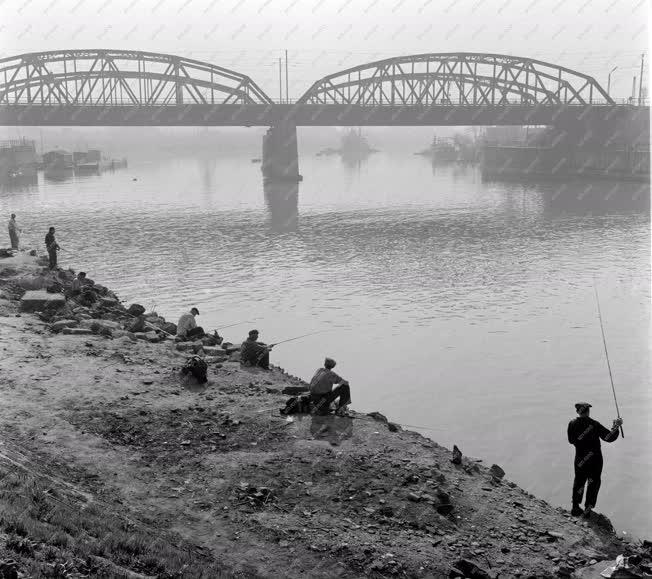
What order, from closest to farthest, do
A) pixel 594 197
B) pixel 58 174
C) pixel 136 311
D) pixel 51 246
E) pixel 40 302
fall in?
pixel 40 302, pixel 136 311, pixel 51 246, pixel 594 197, pixel 58 174

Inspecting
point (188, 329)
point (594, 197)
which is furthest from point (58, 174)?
point (188, 329)

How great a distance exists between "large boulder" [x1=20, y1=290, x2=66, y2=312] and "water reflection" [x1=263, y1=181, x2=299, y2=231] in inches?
1275

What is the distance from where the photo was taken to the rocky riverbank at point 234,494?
26.8 feet

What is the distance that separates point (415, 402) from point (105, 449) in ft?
27.5

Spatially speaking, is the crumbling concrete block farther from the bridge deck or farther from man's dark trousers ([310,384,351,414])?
the bridge deck

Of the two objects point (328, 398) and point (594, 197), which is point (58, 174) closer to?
point (594, 197)

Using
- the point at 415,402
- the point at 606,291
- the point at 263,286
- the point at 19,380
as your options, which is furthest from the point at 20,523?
the point at 606,291

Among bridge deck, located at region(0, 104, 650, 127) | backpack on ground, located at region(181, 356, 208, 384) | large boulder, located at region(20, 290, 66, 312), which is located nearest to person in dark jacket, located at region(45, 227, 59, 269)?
large boulder, located at region(20, 290, 66, 312)

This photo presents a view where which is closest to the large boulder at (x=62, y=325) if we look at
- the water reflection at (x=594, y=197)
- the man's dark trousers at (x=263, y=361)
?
the man's dark trousers at (x=263, y=361)

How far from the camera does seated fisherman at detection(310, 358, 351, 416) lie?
13.1 metres

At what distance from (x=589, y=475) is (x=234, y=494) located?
546 cm

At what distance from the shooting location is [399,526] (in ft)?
31.9

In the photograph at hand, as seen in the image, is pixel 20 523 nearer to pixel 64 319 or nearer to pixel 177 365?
pixel 177 365

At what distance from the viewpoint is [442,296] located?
96.0 ft
